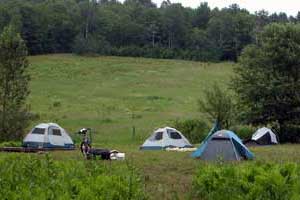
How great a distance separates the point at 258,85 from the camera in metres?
31.5

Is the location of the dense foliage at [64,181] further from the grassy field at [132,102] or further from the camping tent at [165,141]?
the camping tent at [165,141]

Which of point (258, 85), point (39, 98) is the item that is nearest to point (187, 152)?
point (258, 85)

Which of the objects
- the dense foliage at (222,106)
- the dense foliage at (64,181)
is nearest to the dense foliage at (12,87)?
the dense foliage at (222,106)

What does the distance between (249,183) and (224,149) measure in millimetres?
8140

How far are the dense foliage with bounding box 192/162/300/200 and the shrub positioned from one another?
1989 centimetres

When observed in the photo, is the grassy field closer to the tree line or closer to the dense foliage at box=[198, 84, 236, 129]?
the dense foliage at box=[198, 84, 236, 129]

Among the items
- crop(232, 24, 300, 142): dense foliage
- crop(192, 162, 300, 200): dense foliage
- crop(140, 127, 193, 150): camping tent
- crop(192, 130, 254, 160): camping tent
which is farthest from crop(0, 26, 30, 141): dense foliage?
crop(192, 162, 300, 200): dense foliage

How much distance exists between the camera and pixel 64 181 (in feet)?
36.8

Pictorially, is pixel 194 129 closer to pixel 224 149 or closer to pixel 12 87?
pixel 12 87

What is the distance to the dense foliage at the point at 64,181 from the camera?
10055 millimetres

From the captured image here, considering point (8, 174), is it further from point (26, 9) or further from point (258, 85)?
point (26, 9)

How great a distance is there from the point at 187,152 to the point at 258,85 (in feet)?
34.1

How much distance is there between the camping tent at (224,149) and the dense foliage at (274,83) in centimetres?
1105

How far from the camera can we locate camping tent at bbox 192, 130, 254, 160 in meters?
20.2
